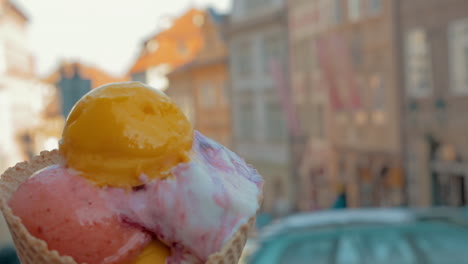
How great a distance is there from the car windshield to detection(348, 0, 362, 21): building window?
14600 mm

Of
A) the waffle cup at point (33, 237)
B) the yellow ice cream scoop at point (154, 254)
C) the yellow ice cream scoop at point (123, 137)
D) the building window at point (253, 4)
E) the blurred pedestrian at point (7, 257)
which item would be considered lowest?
the blurred pedestrian at point (7, 257)

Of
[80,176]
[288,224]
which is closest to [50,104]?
[288,224]

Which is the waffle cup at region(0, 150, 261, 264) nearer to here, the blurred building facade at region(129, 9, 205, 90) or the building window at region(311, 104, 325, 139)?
the building window at region(311, 104, 325, 139)

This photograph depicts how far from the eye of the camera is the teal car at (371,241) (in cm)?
602

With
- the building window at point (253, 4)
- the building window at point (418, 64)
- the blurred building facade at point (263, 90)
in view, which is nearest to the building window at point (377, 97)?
the building window at point (418, 64)

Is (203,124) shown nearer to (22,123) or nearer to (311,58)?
(311,58)

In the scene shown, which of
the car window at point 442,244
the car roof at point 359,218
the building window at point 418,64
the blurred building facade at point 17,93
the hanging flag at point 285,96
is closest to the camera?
the car window at point 442,244

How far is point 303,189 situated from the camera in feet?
88.4

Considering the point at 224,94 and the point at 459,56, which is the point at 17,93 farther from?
the point at 459,56

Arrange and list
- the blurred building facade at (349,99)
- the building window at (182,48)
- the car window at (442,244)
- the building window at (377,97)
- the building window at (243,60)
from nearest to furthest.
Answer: the car window at (442,244), the blurred building facade at (349,99), the building window at (377,97), the building window at (243,60), the building window at (182,48)

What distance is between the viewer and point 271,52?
29.0 m

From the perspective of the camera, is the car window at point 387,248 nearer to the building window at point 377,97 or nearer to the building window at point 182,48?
the building window at point 377,97

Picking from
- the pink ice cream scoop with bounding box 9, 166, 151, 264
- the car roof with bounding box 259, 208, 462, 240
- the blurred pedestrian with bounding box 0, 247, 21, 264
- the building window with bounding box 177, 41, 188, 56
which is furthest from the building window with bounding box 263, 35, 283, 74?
the pink ice cream scoop with bounding box 9, 166, 151, 264

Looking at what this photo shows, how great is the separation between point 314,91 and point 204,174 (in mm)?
23755
